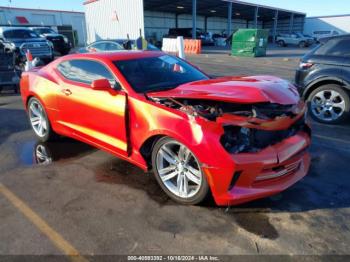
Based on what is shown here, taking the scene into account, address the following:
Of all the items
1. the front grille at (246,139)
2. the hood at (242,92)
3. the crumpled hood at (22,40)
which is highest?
the crumpled hood at (22,40)

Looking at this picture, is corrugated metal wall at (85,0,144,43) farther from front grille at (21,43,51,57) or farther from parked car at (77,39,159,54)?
parked car at (77,39,159,54)

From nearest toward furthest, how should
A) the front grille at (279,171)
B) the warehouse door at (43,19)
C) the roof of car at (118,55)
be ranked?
1. the front grille at (279,171)
2. the roof of car at (118,55)
3. the warehouse door at (43,19)

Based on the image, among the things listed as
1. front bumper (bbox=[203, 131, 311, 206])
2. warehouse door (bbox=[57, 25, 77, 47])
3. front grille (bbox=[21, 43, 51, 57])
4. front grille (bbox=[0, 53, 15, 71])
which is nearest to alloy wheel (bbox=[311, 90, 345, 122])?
front bumper (bbox=[203, 131, 311, 206])

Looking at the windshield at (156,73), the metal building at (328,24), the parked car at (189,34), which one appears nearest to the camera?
the windshield at (156,73)

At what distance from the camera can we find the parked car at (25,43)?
15.2 metres

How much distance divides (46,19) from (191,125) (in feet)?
155

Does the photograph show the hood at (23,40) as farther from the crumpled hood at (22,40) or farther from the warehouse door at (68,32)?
the warehouse door at (68,32)

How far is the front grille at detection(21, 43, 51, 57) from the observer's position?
1520 cm

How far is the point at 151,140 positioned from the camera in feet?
11.0

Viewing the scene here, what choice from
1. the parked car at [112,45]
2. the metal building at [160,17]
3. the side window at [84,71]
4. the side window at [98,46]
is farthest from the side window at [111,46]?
the side window at [84,71]

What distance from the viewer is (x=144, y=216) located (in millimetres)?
3041

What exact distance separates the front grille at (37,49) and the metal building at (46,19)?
72.0ft

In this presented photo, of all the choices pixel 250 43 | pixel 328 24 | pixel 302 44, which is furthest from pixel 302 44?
pixel 328 24

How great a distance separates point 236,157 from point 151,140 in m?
1.06
